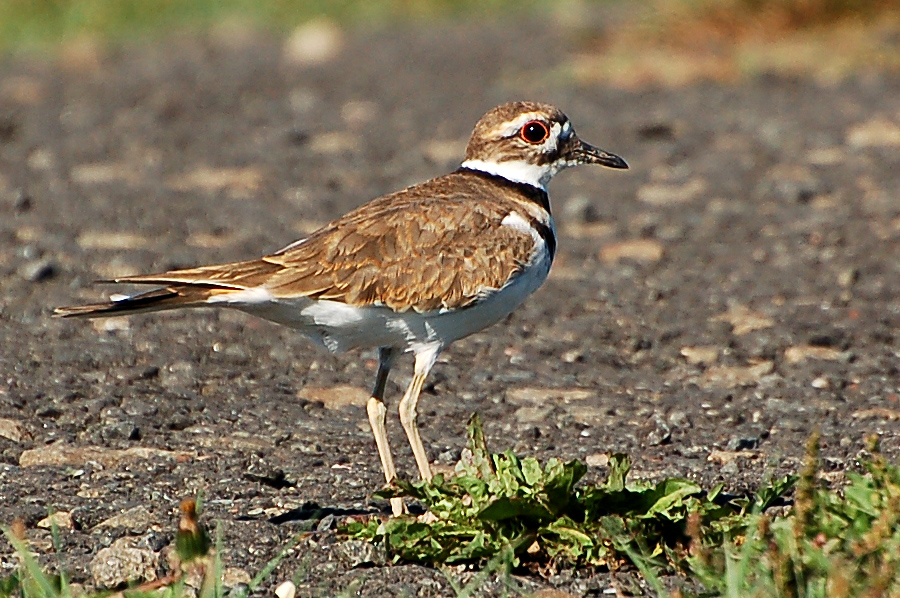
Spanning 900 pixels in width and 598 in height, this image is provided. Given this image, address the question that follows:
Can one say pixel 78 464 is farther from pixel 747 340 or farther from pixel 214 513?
pixel 747 340

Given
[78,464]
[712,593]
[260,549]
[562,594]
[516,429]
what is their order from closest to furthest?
1. [712,593]
2. [562,594]
3. [260,549]
4. [78,464]
5. [516,429]

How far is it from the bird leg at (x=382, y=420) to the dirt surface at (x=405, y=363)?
12 cm

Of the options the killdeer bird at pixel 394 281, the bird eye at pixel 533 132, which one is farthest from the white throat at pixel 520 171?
the killdeer bird at pixel 394 281

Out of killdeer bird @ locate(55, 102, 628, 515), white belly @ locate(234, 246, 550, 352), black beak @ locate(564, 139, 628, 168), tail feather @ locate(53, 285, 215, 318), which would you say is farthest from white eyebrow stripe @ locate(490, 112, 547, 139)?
tail feather @ locate(53, 285, 215, 318)

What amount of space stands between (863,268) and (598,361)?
1898 millimetres

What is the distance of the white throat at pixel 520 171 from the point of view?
5715 millimetres

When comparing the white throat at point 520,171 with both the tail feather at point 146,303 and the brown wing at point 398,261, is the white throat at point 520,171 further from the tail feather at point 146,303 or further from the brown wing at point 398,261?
the tail feather at point 146,303

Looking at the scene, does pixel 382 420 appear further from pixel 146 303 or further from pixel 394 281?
pixel 146 303

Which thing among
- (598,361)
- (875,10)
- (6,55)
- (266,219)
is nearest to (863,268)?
(598,361)

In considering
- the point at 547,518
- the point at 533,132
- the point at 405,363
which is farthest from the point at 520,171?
the point at 547,518

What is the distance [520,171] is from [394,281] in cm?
99

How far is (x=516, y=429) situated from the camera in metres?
5.58

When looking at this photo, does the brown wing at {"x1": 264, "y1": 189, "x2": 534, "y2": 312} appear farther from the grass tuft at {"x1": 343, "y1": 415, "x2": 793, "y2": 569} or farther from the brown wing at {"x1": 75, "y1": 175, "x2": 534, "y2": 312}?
the grass tuft at {"x1": 343, "y1": 415, "x2": 793, "y2": 569}

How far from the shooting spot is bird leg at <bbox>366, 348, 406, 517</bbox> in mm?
4809
